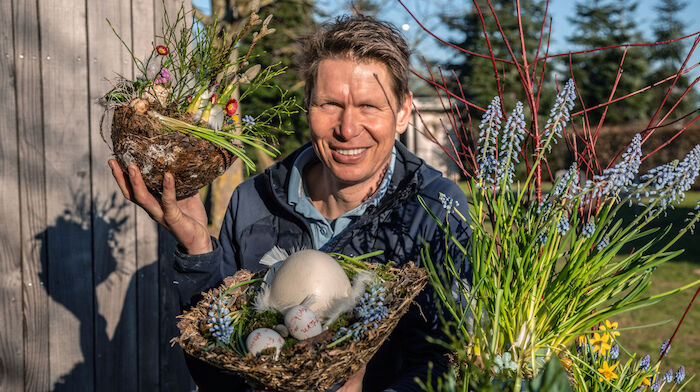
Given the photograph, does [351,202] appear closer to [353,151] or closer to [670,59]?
[353,151]

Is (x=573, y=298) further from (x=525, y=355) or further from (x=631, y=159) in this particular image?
(x=631, y=159)

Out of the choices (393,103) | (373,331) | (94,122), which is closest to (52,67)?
(94,122)

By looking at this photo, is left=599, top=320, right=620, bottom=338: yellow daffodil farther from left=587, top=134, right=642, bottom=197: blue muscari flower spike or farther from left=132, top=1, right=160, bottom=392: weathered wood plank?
left=132, top=1, right=160, bottom=392: weathered wood plank

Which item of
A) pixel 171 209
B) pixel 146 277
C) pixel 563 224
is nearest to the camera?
pixel 563 224

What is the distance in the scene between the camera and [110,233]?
9.89 ft

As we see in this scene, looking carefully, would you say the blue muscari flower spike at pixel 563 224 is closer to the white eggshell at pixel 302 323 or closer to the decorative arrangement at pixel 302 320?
the decorative arrangement at pixel 302 320

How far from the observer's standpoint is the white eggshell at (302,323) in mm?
1405

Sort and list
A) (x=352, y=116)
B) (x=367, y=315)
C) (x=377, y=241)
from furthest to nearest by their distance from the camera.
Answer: (x=377, y=241)
(x=352, y=116)
(x=367, y=315)

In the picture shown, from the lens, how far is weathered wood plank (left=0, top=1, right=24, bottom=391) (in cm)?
279

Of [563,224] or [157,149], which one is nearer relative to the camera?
[563,224]

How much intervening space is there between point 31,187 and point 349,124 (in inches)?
77.5

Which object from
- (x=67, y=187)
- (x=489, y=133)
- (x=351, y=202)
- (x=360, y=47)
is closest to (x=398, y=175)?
(x=351, y=202)

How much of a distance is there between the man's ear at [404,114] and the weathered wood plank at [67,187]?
186 cm

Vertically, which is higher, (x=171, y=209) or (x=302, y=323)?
(x=171, y=209)
